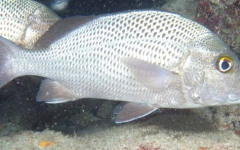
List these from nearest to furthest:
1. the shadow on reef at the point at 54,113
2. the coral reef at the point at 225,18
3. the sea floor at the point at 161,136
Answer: the sea floor at the point at 161,136, the shadow on reef at the point at 54,113, the coral reef at the point at 225,18

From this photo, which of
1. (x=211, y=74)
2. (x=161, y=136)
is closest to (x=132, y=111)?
(x=161, y=136)

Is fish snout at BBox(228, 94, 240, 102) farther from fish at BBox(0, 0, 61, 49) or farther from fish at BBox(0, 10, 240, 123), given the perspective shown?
fish at BBox(0, 0, 61, 49)

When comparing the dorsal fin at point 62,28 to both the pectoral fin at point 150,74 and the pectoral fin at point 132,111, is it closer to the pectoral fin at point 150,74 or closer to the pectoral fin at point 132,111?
the pectoral fin at point 150,74

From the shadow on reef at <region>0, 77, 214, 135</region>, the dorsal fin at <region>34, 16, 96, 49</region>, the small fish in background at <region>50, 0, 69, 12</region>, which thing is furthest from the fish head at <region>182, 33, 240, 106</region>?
the small fish in background at <region>50, 0, 69, 12</region>

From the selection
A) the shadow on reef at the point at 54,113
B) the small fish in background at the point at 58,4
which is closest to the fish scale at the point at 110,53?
the shadow on reef at the point at 54,113

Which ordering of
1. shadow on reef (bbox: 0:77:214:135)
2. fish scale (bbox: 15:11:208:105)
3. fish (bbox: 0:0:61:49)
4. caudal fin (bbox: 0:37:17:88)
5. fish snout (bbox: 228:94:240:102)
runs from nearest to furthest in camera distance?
fish snout (bbox: 228:94:240:102)
fish scale (bbox: 15:11:208:105)
caudal fin (bbox: 0:37:17:88)
fish (bbox: 0:0:61:49)
shadow on reef (bbox: 0:77:214:135)

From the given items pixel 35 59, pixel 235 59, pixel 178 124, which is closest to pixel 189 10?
pixel 178 124
